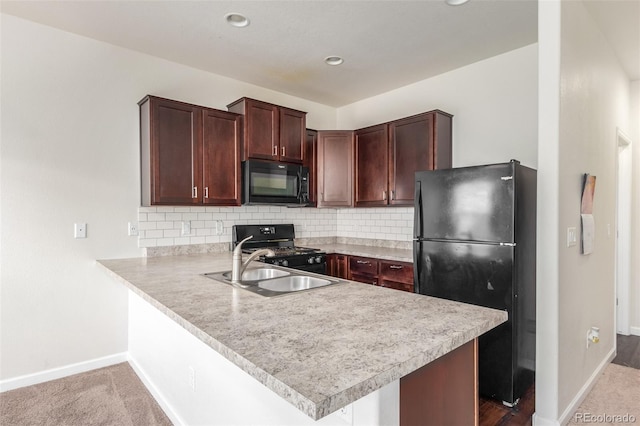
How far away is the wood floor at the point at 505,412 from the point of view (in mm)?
2127

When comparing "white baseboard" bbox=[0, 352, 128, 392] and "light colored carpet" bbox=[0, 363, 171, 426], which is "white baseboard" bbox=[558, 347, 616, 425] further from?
"white baseboard" bbox=[0, 352, 128, 392]

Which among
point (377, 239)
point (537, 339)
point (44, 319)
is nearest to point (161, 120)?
point (44, 319)

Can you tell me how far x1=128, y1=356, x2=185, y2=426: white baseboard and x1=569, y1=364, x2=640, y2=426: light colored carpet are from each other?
2386 mm

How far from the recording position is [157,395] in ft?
7.95

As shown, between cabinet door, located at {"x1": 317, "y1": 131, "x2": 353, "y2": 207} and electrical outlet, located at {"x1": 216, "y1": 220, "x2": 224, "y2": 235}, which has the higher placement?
cabinet door, located at {"x1": 317, "y1": 131, "x2": 353, "y2": 207}

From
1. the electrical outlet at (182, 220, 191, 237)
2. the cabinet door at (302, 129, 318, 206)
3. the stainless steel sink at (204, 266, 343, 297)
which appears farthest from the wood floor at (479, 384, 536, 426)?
the electrical outlet at (182, 220, 191, 237)

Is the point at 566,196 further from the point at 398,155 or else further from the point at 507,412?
the point at 398,155

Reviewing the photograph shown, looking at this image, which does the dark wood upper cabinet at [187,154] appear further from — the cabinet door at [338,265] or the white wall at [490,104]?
the white wall at [490,104]

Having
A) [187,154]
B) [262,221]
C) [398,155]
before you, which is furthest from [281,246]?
[398,155]

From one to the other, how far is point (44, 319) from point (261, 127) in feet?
7.87

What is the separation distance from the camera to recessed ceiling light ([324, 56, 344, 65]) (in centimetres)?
329

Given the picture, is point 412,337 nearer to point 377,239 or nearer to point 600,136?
point 600,136

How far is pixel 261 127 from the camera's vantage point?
3.55 meters

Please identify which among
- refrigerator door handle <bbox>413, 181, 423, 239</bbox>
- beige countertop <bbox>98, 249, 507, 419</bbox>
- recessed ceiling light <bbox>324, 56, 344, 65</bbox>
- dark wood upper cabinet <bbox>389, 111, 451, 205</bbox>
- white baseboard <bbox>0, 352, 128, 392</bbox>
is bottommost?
white baseboard <bbox>0, 352, 128, 392</bbox>
